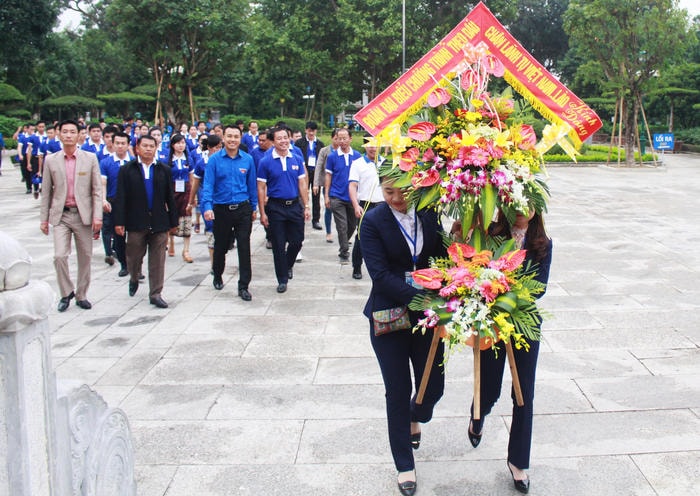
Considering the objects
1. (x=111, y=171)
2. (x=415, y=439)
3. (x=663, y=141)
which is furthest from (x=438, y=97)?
Answer: (x=663, y=141)

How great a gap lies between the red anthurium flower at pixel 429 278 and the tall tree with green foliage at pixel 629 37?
61.8 feet

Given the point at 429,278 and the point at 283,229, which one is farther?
the point at 283,229

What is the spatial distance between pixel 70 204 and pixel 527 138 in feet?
16.3

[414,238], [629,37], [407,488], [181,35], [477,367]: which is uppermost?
[181,35]

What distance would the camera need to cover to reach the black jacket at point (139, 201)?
6.94 m

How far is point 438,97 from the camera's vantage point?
10.8ft

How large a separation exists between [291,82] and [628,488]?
35.6 meters

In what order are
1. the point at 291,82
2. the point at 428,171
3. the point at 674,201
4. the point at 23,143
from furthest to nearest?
the point at 291,82 < the point at 23,143 < the point at 674,201 < the point at 428,171

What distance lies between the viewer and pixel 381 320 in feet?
11.4

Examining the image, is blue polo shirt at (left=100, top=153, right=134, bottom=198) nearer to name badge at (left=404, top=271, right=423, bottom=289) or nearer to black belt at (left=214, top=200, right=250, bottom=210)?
black belt at (left=214, top=200, right=250, bottom=210)

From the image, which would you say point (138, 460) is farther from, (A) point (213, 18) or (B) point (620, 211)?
(A) point (213, 18)

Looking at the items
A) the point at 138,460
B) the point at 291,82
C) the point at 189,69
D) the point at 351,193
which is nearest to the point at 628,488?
the point at 138,460

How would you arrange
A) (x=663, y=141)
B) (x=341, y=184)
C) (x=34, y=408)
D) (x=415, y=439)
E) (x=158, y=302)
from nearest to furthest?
(x=34, y=408)
(x=415, y=439)
(x=158, y=302)
(x=341, y=184)
(x=663, y=141)

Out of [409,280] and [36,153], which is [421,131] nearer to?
[409,280]
